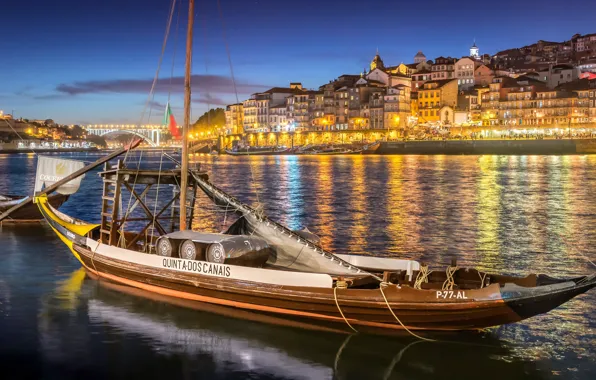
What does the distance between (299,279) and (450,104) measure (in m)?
134

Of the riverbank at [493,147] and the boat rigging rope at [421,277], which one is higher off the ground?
the riverbank at [493,147]

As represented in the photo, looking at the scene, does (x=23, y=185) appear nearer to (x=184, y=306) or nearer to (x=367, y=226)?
(x=367, y=226)

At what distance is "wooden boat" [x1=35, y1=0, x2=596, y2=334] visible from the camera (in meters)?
12.0

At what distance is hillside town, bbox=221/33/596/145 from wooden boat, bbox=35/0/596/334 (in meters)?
123

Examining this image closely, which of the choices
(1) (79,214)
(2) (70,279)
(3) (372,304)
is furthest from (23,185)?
(3) (372,304)

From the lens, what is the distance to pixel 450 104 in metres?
141

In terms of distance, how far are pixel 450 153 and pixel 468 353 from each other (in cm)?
12518

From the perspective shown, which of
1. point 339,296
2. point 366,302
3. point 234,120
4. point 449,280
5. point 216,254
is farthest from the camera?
point 234,120

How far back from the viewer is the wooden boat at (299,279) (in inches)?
474

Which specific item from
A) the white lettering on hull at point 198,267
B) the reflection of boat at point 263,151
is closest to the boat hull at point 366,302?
the white lettering on hull at point 198,267

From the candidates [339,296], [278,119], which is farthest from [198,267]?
[278,119]

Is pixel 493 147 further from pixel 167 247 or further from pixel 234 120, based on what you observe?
pixel 167 247

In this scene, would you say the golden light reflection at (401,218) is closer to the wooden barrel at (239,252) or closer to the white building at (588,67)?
the wooden barrel at (239,252)

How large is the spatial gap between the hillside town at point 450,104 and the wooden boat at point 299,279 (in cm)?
12267
